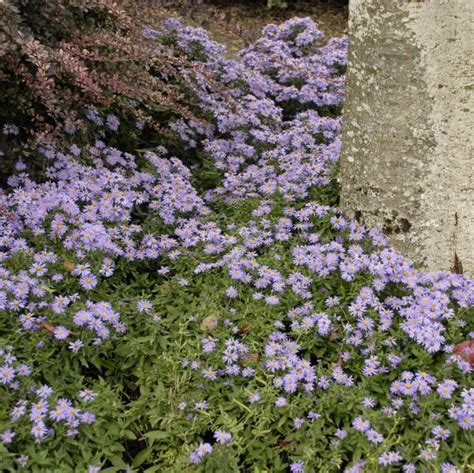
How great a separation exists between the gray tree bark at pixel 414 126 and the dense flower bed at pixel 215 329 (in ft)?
0.67

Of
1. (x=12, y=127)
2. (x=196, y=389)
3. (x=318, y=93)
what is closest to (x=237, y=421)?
(x=196, y=389)

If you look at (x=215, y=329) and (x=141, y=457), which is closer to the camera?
(x=141, y=457)

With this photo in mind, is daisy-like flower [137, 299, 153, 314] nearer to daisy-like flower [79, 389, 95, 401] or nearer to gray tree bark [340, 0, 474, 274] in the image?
daisy-like flower [79, 389, 95, 401]

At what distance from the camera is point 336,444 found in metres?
2.19

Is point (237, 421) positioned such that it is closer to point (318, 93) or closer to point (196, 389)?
point (196, 389)

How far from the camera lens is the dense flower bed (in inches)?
88.3

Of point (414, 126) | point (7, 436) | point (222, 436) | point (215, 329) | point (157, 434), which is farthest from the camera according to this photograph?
point (414, 126)

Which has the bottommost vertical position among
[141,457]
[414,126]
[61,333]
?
[141,457]

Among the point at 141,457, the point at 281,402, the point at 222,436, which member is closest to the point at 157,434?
the point at 141,457

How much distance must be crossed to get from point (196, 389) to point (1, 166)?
151cm

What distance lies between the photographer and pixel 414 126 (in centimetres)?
288

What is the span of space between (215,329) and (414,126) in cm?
124

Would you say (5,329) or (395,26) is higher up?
(395,26)

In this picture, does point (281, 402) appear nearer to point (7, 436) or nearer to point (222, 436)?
point (222, 436)
